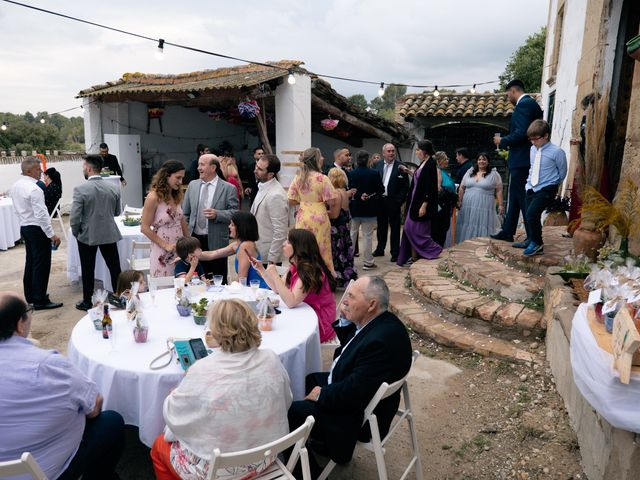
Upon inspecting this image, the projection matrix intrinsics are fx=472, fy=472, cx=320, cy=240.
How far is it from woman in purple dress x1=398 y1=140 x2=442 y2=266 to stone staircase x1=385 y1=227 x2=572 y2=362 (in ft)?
2.51

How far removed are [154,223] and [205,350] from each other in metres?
2.30

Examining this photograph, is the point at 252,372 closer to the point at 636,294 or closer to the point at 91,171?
the point at 636,294

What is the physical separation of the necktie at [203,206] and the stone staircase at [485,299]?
7.18 feet

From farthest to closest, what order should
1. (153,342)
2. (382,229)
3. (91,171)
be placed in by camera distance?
(382,229), (91,171), (153,342)

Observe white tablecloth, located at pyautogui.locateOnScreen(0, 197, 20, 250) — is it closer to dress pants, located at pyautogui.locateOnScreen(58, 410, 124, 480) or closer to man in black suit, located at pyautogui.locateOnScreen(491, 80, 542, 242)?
dress pants, located at pyautogui.locateOnScreen(58, 410, 124, 480)

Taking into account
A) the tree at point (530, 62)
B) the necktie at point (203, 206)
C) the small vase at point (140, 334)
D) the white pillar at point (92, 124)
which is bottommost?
the small vase at point (140, 334)

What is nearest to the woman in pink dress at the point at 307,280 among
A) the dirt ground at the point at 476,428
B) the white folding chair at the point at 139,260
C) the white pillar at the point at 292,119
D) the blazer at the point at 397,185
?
the dirt ground at the point at 476,428

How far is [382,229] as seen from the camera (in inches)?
296

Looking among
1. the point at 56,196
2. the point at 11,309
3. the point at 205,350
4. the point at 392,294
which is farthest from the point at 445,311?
the point at 56,196

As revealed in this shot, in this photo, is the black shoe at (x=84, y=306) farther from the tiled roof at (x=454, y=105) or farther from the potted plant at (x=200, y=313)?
the tiled roof at (x=454, y=105)

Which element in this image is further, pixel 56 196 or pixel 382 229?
pixel 56 196

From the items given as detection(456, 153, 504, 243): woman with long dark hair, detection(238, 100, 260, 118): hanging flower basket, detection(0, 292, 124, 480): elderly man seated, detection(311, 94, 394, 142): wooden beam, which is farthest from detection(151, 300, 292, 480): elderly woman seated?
detection(311, 94, 394, 142): wooden beam

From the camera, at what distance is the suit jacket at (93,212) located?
4.84m

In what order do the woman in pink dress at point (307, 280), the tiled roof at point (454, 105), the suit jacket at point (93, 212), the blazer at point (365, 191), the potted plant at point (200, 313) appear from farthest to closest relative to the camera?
1. the tiled roof at point (454, 105)
2. the blazer at point (365, 191)
3. the suit jacket at point (93, 212)
4. the woman in pink dress at point (307, 280)
5. the potted plant at point (200, 313)
